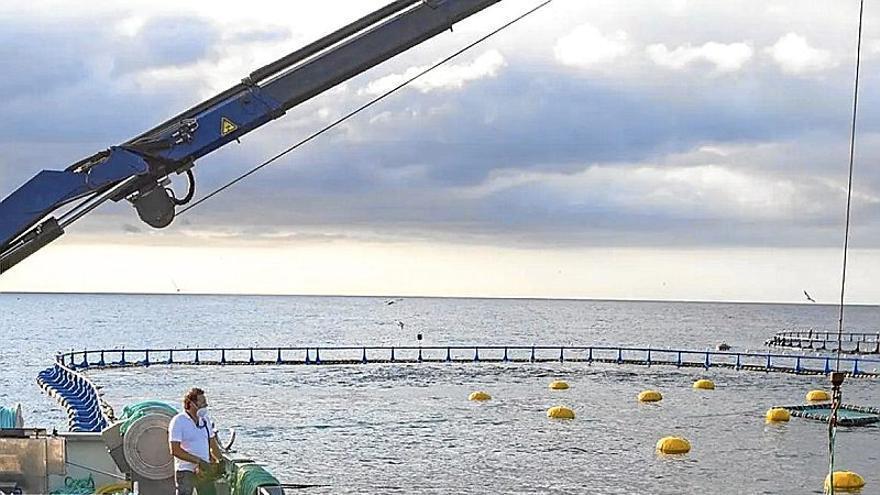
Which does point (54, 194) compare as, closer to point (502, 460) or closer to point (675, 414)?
point (502, 460)

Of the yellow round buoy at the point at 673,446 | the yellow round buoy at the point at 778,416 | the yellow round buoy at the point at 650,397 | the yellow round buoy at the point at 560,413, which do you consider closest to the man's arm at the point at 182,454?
the yellow round buoy at the point at 673,446

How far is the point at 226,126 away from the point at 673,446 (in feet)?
142

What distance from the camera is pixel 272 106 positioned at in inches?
593

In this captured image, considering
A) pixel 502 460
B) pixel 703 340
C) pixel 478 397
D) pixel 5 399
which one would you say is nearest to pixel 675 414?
pixel 478 397

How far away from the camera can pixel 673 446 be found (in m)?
54.5

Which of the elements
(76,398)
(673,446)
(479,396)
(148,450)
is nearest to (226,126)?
(148,450)

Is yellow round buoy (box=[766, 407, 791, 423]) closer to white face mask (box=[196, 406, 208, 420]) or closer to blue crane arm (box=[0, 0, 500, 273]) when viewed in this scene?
blue crane arm (box=[0, 0, 500, 273])

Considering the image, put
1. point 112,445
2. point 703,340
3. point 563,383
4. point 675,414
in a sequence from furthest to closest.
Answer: point 703,340 → point 563,383 → point 675,414 → point 112,445

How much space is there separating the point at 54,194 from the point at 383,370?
283ft

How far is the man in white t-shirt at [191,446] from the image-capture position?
42.0ft

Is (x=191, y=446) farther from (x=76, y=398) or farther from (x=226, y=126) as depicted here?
(x=76, y=398)

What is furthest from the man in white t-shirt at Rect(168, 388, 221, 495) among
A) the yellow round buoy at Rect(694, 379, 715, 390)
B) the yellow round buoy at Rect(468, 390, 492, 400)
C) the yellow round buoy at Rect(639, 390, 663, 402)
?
the yellow round buoy at Rect(694, 379, 715, 390)

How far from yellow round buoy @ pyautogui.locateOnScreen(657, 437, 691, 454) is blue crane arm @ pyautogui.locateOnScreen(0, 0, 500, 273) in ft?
138

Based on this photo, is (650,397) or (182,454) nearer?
(182,454)
